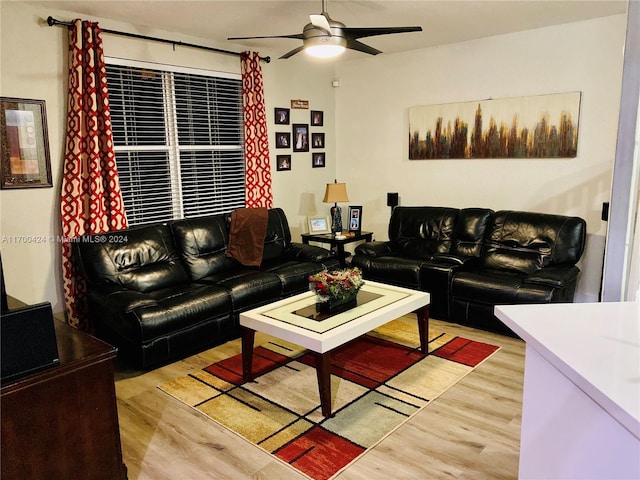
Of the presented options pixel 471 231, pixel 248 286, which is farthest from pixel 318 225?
pixel 248 286

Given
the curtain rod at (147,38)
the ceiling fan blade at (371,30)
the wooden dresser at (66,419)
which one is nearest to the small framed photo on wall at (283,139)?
the curtain rod at (147,38)

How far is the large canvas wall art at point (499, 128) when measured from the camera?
450cm

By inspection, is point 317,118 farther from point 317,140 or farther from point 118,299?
point 118,299

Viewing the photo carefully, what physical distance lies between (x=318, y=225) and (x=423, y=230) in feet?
4.40

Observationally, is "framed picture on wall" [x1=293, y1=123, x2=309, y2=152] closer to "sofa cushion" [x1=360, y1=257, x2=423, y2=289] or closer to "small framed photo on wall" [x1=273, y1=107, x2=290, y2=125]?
"small framed photo on wall" [x1=273, y1=107, x2=290, y2=125]

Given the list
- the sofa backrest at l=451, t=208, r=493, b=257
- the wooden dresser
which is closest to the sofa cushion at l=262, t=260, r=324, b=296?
the sofa backrest at l=451, t=208, r=493, b=257

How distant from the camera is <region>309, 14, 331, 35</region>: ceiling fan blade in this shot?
2.96 m

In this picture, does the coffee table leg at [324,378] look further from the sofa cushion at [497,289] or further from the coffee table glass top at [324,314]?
the sofa cushion at [497,289]

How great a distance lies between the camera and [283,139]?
18.5 ft

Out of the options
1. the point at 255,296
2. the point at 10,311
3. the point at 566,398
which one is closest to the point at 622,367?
the point at 566,398

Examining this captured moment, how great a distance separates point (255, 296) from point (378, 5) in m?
2.51

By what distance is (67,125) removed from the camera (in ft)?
12.7

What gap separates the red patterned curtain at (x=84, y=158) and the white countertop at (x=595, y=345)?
348 centimetres

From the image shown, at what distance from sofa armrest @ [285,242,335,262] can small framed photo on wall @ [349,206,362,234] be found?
101 centimetres
